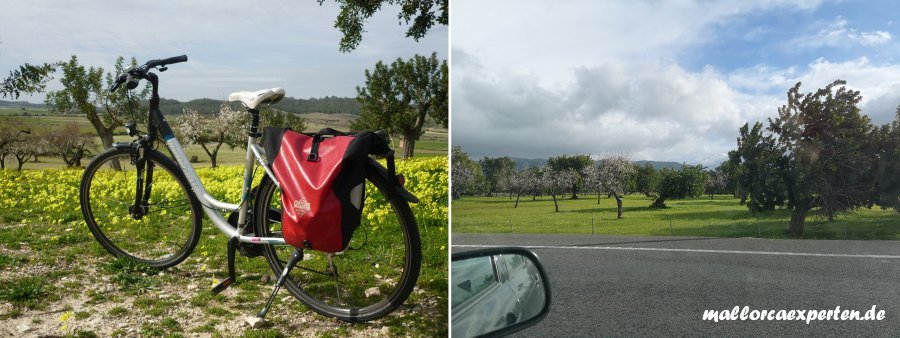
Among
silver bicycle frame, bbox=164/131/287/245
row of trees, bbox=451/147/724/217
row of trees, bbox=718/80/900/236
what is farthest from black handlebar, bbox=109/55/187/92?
row of trees, bbox=718/80/900/236

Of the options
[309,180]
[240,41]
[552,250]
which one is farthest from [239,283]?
[552,250]

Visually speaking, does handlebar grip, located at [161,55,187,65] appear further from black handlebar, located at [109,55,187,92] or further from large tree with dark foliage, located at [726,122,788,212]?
large tree with dark foliage, located at [726,122,788,212]

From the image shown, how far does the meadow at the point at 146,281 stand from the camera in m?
2.23

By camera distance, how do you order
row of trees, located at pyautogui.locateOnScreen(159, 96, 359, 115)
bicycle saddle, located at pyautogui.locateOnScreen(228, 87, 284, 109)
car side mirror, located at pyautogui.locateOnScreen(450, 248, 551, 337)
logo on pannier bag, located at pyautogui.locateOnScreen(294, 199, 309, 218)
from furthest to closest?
row of trees, located at pyautogui.locateOnScreen(159, 96, 359, 115) < bicycle saddle, located at pyautogui.locateOnScreen(228, 87, 284, 109) < logo on pannier bag, located at pyautogui.locateOnScreen(294, 199, 309, 218) < car side mirror, located at pyautogui.locateOnScreen(450, 248, 551, 337)

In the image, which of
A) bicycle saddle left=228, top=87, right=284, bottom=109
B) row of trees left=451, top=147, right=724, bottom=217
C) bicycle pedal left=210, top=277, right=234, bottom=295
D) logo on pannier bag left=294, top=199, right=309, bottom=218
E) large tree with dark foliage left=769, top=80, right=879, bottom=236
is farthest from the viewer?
bicycle pedal left=210, top=277, right=234, bottom=295

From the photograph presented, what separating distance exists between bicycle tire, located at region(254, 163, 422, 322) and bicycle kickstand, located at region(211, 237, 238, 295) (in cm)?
11

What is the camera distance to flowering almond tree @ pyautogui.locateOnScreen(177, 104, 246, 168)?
2.50 m

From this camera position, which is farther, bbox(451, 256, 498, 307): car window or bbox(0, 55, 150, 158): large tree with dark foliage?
bbox(0, 55, 150, 158): large tree with dark foliage

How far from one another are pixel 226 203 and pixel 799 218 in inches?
69.4

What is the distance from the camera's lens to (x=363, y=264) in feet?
8.22

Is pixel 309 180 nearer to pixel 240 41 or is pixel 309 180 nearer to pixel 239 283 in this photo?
pixel 239 283

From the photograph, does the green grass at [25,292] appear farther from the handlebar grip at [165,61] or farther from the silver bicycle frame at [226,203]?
the handlebar grip at [165,61]

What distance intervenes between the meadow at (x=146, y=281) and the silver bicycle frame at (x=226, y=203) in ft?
0.21

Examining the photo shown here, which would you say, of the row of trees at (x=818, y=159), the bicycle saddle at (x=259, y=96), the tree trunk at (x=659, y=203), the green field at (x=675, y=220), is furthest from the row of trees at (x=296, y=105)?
the row of trees at (x=818, y=159)
